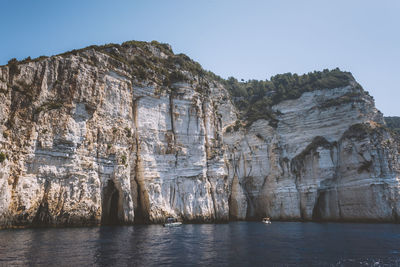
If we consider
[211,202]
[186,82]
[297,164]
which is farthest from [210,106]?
[297,164]

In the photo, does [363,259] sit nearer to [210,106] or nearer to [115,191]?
[115,191]

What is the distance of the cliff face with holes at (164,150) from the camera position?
3172 cm

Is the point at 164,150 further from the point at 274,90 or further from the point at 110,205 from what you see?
the point at 274,90

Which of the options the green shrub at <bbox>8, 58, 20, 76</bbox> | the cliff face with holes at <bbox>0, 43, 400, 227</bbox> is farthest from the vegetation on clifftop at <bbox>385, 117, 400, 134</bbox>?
the green shrub at <bbox>8, 58, 20, 76</bbox>

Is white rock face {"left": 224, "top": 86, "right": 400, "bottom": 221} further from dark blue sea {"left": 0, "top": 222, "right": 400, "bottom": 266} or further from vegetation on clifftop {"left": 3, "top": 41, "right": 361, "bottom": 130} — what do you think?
dark blue sea {"left": 0, "top": 222, "right": 400, "bottom": 266}

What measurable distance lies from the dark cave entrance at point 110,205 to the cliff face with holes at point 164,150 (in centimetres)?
18

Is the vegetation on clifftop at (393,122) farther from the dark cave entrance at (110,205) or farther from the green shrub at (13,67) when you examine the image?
the green shrub at (13,67)

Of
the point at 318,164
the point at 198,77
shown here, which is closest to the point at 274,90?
the point at 318,164

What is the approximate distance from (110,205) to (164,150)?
11086mm

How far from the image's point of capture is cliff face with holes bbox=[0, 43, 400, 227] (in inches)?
1249

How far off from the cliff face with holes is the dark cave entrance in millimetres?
184

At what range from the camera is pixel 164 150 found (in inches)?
1794

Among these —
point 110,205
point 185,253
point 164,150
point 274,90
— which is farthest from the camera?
point 274,90

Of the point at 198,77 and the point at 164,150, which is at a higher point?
the point at 198,77
